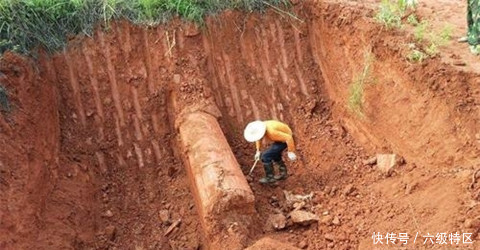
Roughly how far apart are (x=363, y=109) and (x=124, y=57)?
8.10 ft

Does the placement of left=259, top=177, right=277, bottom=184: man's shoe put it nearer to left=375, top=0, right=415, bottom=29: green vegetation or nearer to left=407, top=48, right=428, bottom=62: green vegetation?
left=407, top=48, right=428, bottom=62: green vegetation

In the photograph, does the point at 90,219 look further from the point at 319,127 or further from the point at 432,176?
the point at 432,176

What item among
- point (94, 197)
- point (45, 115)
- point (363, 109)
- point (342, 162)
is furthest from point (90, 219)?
Answer: point (363, 109)

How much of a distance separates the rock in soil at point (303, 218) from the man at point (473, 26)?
7.37 ft

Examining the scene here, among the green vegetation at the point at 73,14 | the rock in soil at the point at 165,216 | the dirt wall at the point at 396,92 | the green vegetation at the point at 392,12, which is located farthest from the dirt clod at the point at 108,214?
the green vegetation at the point at 392,12

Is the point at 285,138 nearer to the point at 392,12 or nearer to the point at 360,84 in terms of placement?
the point at 360,84

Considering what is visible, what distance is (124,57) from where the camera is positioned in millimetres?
5820

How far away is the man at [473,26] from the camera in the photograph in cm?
550

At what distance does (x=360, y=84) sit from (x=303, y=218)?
164 cm

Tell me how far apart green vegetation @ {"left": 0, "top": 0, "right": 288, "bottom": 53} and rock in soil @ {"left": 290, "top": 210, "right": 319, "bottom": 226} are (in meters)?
2.36

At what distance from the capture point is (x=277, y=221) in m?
4.76

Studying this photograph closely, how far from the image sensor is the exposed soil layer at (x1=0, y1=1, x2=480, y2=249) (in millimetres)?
4621

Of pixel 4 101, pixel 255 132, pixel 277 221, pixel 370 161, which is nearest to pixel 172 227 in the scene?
pixel 277 221

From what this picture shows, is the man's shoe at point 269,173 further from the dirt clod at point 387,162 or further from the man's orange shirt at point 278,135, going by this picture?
the dirt clod at point 387,162
